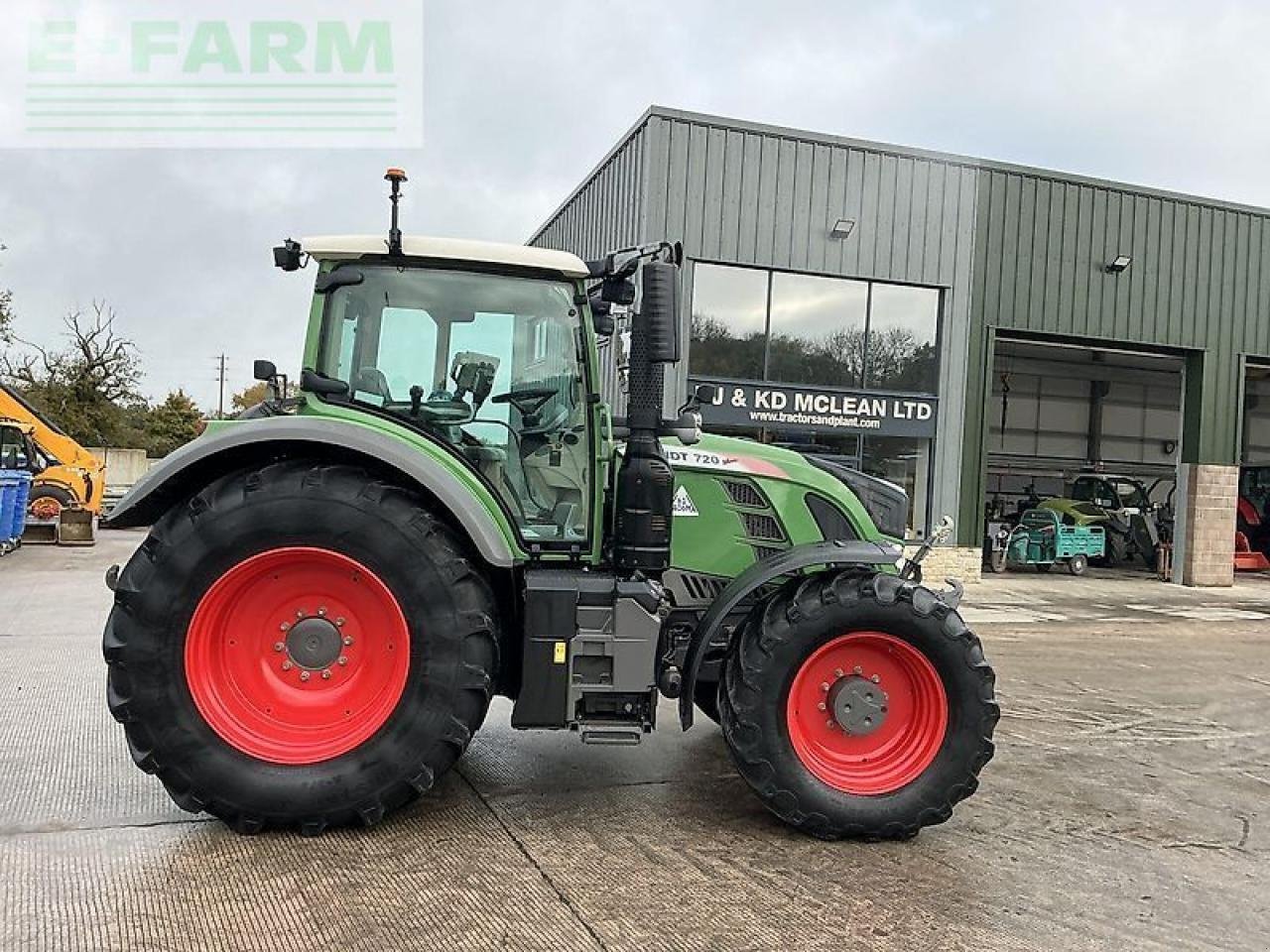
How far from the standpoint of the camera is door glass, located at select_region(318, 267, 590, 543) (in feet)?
13.8

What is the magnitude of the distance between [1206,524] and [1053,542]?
2.64 m

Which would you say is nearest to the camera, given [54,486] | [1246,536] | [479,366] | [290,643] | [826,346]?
[290,643]

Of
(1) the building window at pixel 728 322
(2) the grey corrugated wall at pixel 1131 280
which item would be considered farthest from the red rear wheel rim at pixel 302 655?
(2) the grey corrugated wall at pixel 1131 280

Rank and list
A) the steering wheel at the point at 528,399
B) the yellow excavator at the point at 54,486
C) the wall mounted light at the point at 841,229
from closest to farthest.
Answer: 1. the steering wheel at the point at 528,399
2. the wall mounted light at the point at 841,229
3. the yellow excavator at the point at 54,486

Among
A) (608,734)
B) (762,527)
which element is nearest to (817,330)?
(762,527)

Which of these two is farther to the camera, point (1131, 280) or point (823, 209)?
point (1131, 280)

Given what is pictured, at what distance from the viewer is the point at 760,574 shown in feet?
13.6

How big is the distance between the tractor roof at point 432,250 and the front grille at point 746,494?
1.28 meters

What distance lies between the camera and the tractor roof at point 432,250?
4.15 meters

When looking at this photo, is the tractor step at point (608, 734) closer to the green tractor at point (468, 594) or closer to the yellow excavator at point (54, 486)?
the green tractor at point (468, 594)

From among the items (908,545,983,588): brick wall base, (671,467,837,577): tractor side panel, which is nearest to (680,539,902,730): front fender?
(671,467,837,577): tractor side panel

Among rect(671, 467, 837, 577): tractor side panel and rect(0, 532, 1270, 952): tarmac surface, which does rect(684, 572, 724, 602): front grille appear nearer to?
rect(671, 467, 837, 577): tractor side panel

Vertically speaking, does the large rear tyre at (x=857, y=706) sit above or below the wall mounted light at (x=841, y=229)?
below

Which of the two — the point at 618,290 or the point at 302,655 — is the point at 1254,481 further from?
the point at 302,655
